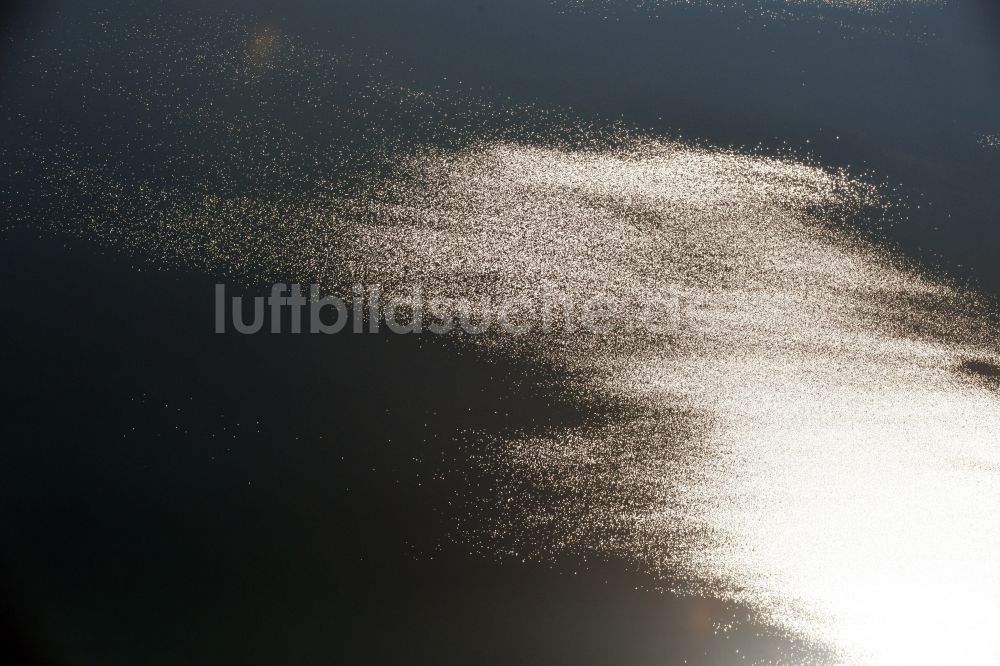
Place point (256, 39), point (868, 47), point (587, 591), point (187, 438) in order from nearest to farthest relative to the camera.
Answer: point (587, 591) → point (187, 438) → point (256, 39) → point (868, 47)

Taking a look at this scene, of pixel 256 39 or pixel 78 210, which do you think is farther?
pixel 256 39

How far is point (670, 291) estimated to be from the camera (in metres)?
5.47

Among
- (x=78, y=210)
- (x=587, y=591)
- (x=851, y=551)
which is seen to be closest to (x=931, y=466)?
(x=851, y=551)

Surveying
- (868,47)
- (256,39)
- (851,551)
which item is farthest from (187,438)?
(868,47)

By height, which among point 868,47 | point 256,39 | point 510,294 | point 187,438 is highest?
point 868,47

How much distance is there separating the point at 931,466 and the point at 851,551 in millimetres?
809

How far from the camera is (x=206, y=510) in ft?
14.2

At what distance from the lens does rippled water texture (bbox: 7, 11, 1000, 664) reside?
170 inches

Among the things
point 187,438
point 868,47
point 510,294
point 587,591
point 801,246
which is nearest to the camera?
point 587,591

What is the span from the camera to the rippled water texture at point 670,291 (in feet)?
14.2

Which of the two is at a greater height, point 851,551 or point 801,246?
point 801,246

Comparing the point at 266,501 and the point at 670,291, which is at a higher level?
the point at 670,291

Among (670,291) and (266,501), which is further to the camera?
(670,291)

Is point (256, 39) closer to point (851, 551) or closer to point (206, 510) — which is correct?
point (206, 510)
